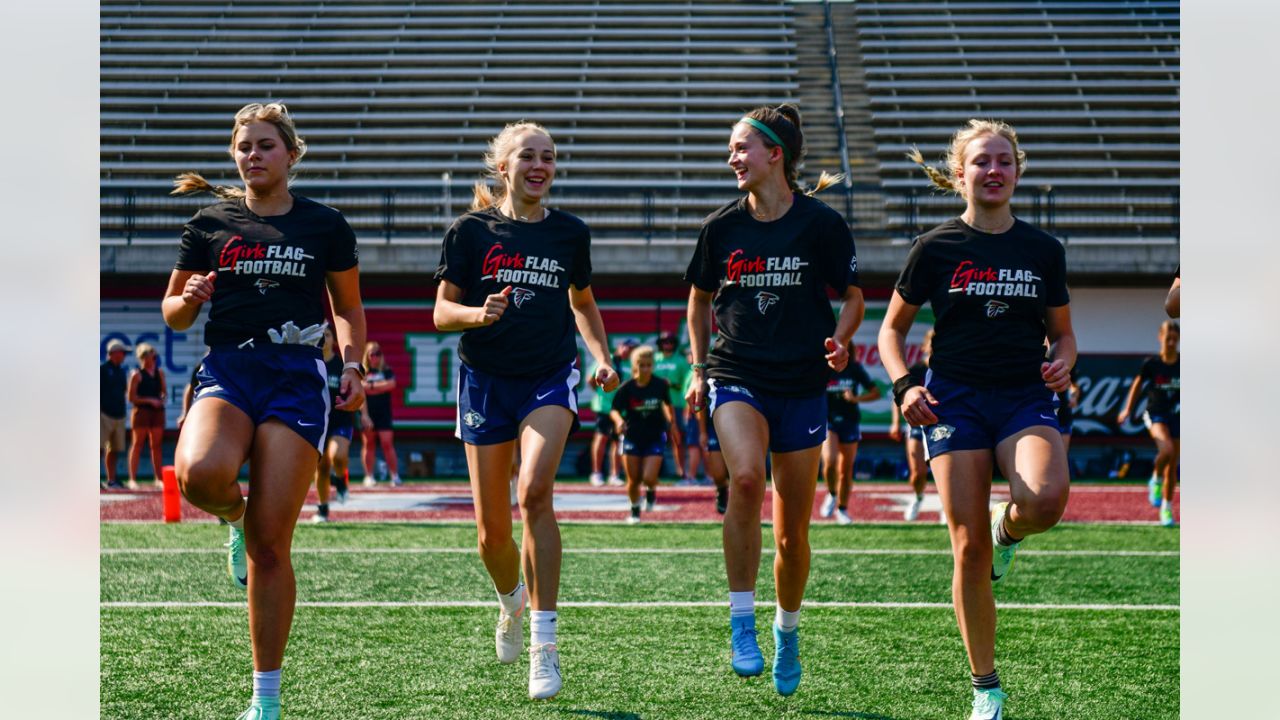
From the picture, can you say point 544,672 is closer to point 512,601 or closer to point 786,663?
point 512,601

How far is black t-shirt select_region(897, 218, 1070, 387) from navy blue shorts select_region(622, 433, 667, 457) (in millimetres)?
8724

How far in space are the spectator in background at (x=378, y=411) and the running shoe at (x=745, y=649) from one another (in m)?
10.7

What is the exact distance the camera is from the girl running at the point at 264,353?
4.22 meters

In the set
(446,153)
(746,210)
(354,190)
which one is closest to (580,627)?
(746,210)

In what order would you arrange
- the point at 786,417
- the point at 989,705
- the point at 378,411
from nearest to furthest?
the point at 989,705 → the point at 786,417 → the point at 378,411

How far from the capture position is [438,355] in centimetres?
2025

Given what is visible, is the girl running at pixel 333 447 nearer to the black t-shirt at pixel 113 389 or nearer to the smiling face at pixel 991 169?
the black t-shirt at pixel 113 389

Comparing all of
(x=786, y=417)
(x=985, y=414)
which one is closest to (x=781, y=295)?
(x=786, y=417)

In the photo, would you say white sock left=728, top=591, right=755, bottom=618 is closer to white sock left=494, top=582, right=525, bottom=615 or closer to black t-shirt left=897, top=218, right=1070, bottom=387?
white sock left=494, top=582, right=525, bottom=615

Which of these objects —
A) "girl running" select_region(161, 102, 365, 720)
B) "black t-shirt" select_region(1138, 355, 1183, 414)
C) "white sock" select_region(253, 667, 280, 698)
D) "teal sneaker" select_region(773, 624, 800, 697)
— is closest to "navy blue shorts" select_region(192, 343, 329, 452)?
"girl running" select_region(161, 102, 365, 720)

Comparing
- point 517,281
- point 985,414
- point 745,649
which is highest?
point 517,281

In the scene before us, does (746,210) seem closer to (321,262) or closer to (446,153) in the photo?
(321,262)

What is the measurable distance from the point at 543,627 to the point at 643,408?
8512 mm

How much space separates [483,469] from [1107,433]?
16646 millimetres
